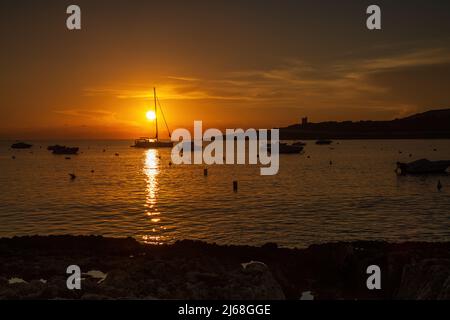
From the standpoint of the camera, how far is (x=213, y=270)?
1541cm

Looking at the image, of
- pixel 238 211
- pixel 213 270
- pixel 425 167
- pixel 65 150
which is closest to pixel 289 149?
pixel 425 167

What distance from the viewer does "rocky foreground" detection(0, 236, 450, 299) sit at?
12.8 meters

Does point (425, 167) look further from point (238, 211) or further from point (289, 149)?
point (289, 149)

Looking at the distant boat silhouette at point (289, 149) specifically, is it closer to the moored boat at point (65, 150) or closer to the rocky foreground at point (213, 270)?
the moored boat at point (65, 150)

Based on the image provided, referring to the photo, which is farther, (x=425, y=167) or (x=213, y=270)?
(x=425, y=167)

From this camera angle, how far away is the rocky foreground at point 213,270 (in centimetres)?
1276

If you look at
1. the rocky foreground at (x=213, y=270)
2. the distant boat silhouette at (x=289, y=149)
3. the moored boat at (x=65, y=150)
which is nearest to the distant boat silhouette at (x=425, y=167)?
the rocky foreground at (x=213, y=270)

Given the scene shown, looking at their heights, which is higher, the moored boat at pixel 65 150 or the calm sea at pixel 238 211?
the moored boat at pixel 65 150


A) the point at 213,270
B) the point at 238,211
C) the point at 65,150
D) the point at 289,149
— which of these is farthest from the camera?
the point at 65,150

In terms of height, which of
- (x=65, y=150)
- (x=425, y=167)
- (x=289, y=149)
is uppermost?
(x=289, y=149)

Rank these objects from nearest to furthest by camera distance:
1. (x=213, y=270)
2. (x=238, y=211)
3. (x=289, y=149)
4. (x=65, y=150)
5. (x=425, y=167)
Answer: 1. (x=213, y=270)
2. (x=238, y=211)
3. (x=425, y=167)
4. (x=289, y=149)
5. (x=65, y=150)

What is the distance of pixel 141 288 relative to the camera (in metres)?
13.0

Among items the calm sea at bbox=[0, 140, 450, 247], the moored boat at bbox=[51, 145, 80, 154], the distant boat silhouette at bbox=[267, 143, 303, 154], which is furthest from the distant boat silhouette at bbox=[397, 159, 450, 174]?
the moored boat at bbox=[51, 145, 80, 154]
